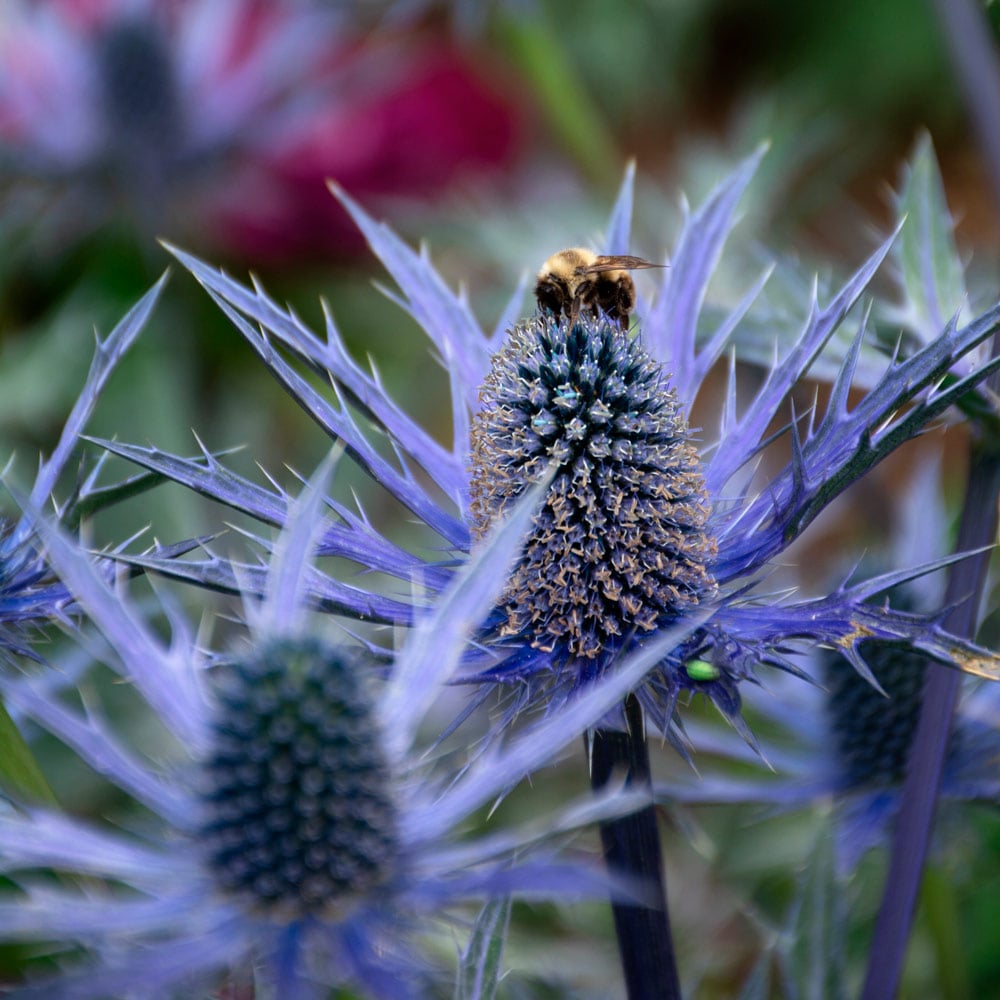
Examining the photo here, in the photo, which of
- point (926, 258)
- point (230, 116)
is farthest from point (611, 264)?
point (230, 116)

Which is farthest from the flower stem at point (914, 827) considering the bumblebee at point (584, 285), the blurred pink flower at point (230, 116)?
the blurred pink flower at point (230, 116)

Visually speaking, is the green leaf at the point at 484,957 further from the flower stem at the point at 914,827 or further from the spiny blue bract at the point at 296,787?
the flower stem at the point at 914,827

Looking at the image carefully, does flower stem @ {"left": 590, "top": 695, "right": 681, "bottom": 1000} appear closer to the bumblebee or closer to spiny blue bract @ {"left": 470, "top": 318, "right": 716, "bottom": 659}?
spiny blue bract @ {"left": 470, "top": 318, "right": 716, "bottom": 659}

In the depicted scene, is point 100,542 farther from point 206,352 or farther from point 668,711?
point 668,711

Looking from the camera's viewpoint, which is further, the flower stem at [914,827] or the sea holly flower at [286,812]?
the flower stem at [914,827]

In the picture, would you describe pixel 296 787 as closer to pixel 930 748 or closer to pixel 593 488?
pixel 593 488

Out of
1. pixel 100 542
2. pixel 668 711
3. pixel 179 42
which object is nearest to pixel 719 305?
pixel 668 711
